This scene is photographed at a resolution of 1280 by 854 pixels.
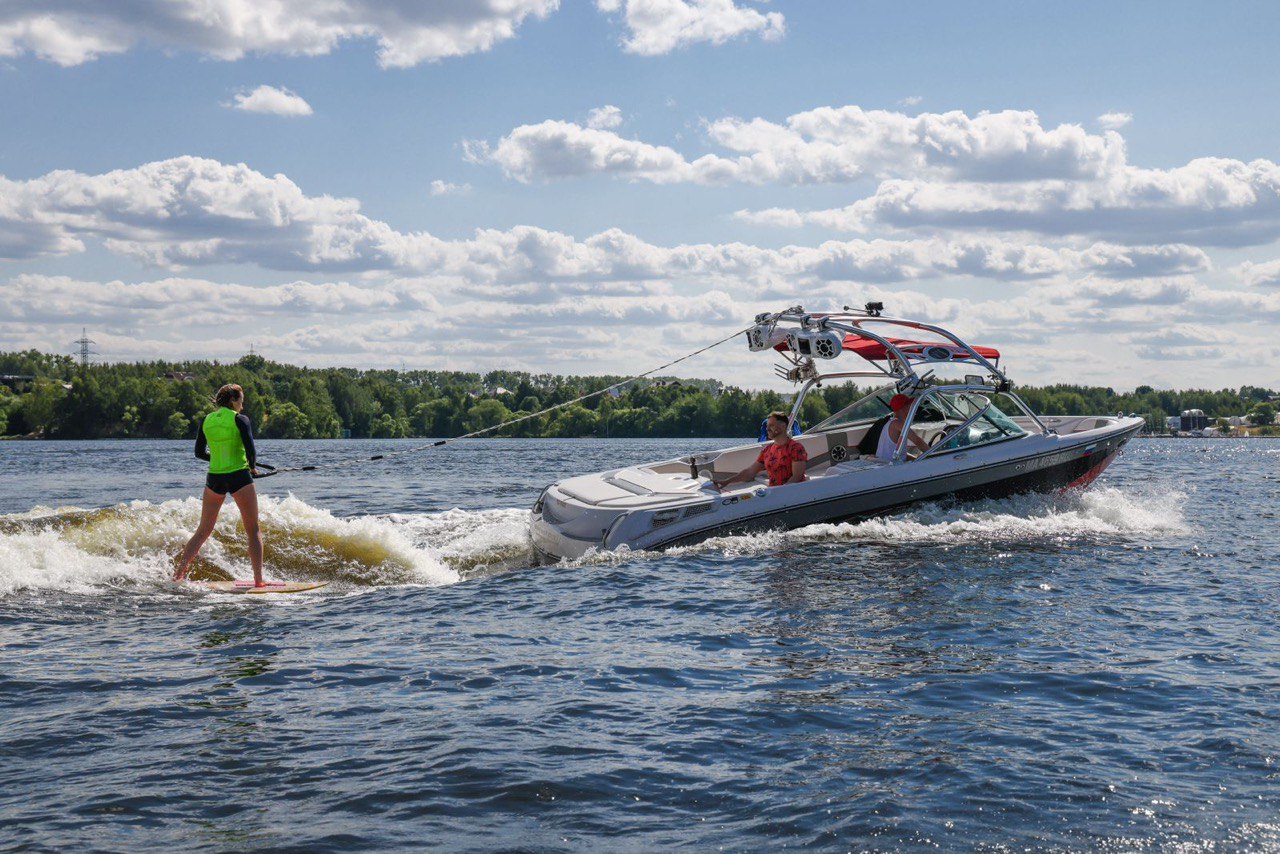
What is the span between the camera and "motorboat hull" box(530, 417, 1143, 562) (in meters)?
14.7

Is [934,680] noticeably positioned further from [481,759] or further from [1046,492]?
[1046,492]

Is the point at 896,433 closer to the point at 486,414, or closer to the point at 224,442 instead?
the point at 224,442

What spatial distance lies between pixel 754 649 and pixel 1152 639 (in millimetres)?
3550

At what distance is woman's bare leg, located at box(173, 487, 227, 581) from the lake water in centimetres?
47

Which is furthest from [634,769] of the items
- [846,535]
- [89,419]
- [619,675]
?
[89,419]

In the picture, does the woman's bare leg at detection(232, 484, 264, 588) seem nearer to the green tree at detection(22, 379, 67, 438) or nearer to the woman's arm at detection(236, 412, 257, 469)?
the woman's arm at detection(236, 412, 257, 469)

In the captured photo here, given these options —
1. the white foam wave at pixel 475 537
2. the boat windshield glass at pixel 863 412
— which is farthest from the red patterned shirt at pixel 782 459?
the white foam wave at pixel 475 537

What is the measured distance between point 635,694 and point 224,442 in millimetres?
6746

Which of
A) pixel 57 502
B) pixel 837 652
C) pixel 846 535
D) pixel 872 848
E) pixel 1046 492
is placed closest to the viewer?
pixel 872 848

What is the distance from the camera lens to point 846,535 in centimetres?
1564

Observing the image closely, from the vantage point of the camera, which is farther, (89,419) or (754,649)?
(89,419)

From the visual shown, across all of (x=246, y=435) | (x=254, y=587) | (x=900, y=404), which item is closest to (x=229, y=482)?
(x=246, y=435)

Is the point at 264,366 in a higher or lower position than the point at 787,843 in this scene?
higher

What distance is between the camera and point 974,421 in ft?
55.9
